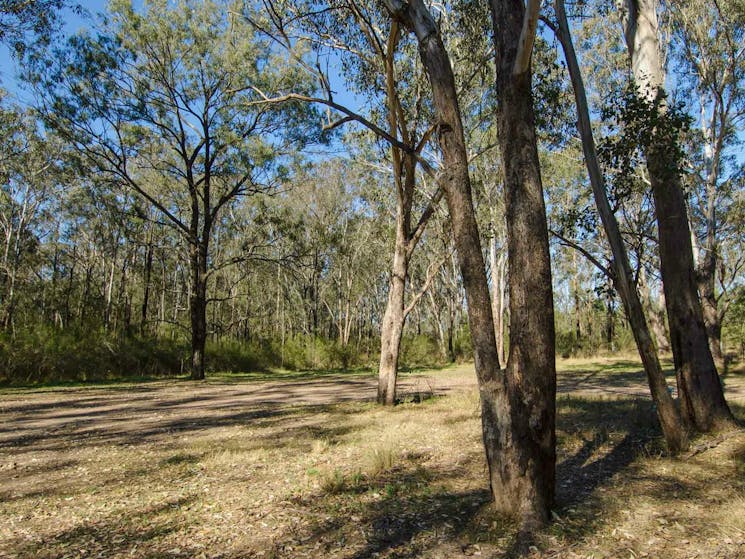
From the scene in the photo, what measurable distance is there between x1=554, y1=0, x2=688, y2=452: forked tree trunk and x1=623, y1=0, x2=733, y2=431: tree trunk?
0.74 metres

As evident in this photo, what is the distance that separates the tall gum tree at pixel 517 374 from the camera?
3420 mm

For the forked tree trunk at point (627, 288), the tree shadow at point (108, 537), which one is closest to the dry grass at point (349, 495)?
the tree shadow at point (108, 537)

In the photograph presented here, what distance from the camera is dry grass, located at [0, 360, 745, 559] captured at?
3.26 m

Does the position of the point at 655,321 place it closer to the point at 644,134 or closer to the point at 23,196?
the point at 644,134

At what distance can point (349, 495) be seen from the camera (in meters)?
4.23

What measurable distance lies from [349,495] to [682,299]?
4120 mm

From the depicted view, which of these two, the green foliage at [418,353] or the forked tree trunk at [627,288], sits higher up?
the forked tree trunk at [627,288]

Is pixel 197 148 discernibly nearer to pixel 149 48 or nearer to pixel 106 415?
pixel 149 48

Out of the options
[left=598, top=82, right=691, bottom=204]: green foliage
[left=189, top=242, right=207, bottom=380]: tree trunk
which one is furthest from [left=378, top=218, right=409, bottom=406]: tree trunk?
[left=189, top=242, right=207, bottom=380]: tree trunk

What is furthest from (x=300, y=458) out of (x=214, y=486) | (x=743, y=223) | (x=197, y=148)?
(x=743, y=223)

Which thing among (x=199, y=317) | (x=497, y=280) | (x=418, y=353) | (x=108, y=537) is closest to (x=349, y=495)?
(x=108, y=537)

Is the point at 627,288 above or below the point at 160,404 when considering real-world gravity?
above

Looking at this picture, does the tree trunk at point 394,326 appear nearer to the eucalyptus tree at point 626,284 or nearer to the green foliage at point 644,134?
the green foliage at point 644,134

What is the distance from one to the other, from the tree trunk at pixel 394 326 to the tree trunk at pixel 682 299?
4.13 meters
